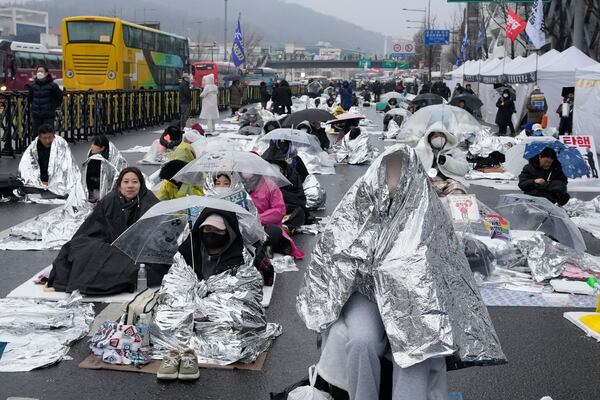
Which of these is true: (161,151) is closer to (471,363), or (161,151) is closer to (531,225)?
(531,225)

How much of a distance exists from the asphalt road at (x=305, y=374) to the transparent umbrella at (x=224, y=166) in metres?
1.63

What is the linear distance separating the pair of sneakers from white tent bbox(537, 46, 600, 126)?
2159 centimetres

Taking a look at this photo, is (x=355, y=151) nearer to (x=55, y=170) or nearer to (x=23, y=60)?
(x=55, y=170)

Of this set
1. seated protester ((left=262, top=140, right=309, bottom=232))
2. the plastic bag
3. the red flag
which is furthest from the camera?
the red flag

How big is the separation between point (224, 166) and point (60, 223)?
279 cm

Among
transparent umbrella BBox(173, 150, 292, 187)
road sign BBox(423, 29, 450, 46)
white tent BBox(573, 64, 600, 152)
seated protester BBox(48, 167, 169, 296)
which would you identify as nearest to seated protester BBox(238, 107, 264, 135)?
white tent BBox(573, 64, 600, 152)

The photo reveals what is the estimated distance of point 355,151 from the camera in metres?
19.4

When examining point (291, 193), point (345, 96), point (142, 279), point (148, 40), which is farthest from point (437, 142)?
point (345, 96)

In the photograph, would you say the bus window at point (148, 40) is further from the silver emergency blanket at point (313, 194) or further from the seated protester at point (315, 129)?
the silver emergency blanket at point (313, 194)

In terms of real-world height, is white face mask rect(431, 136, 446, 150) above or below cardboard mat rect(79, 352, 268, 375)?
above

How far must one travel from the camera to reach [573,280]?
8227 mm

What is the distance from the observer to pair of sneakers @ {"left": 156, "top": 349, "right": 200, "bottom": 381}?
5359mm

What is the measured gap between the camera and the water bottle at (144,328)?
19.1 ft

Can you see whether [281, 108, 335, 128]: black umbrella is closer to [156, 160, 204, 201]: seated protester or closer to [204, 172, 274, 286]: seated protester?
[156, 160, 204, 201]: seated protester
